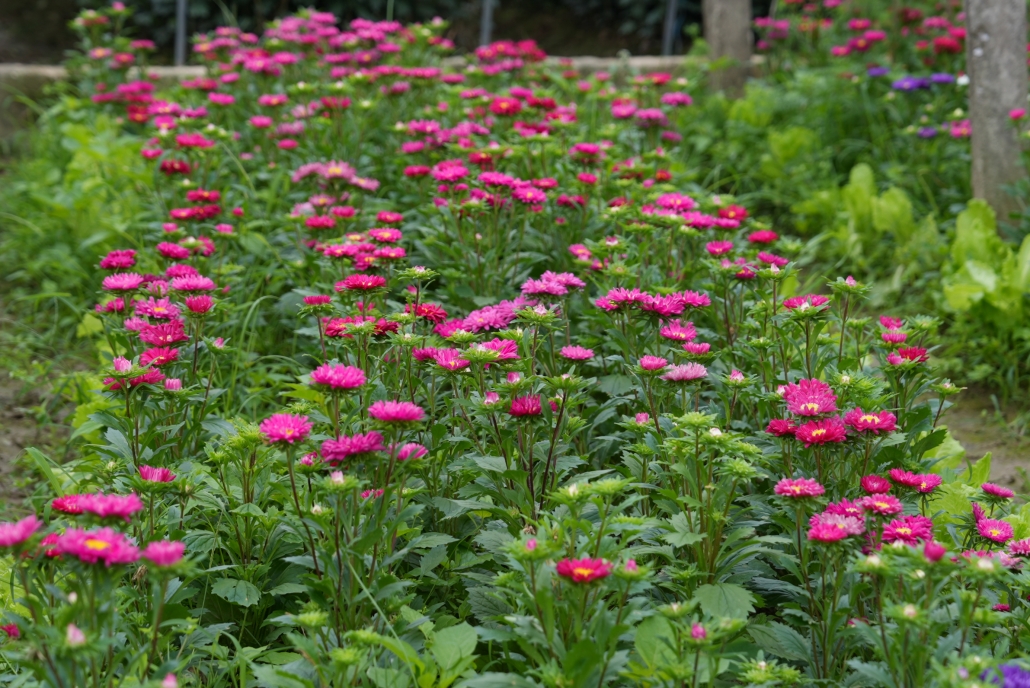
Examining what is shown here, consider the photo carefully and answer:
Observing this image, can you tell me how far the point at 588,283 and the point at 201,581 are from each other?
166 centimetres

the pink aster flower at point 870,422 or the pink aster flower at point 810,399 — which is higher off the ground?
the pink aster flower at point 810,399

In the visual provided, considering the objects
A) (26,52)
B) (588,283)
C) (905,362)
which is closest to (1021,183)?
(588,283)

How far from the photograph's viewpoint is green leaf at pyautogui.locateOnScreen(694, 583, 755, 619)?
184cm

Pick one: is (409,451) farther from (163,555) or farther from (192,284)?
(192,284)

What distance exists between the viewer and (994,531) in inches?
77.3

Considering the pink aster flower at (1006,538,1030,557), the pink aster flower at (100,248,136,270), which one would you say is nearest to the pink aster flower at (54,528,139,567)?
the pink aster flower at (100,248,136,270)

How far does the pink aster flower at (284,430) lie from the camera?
1.78m

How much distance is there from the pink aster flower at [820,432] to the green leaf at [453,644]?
755 mm

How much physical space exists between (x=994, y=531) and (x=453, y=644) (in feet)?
3.64

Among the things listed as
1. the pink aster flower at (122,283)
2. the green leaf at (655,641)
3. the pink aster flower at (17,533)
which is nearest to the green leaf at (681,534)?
the green leaf at (655,641)

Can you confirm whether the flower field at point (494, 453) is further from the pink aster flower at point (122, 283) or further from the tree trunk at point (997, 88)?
the tree trunk at point (997, 88)

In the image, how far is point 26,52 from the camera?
880 centimetres

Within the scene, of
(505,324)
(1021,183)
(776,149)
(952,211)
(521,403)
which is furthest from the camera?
(776,149)

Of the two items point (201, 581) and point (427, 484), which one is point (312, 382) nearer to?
point (427, 484)
